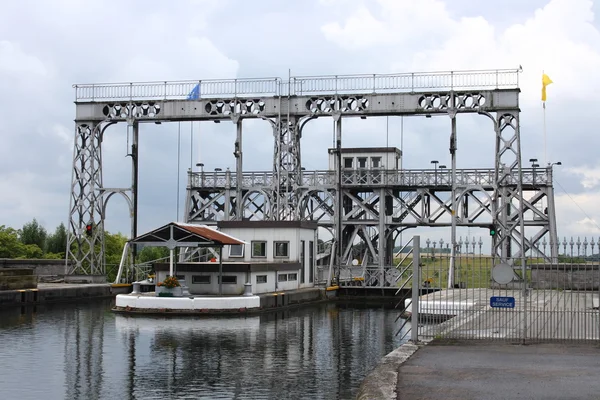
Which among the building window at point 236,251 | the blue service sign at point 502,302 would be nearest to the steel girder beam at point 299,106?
the building window at point 236,251

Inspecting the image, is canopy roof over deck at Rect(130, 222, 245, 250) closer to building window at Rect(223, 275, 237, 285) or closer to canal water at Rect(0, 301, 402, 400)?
building window at Rect(223, 275, 237, 285)

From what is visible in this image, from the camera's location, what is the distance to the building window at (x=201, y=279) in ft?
123

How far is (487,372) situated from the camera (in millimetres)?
14742

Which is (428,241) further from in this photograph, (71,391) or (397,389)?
(71,391)

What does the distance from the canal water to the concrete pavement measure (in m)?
2.00

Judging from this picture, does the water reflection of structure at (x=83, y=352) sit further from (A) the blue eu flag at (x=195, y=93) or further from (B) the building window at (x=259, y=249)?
(A) the blue eu flag at (x=195, y=93)

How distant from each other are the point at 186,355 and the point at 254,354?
6.11ft

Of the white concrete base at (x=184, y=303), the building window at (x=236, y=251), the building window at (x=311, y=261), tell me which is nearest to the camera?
the white concrete base at (x=184, y=303)

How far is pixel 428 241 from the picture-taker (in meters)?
19.6

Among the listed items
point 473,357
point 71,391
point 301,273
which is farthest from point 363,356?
point 301,273

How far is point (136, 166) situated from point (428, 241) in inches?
1250

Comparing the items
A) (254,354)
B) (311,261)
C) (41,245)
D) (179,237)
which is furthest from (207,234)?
(41,245)

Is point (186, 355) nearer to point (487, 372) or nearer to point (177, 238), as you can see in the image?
point (487, 372)

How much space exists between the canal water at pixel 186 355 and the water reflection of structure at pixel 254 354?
0.08ft
